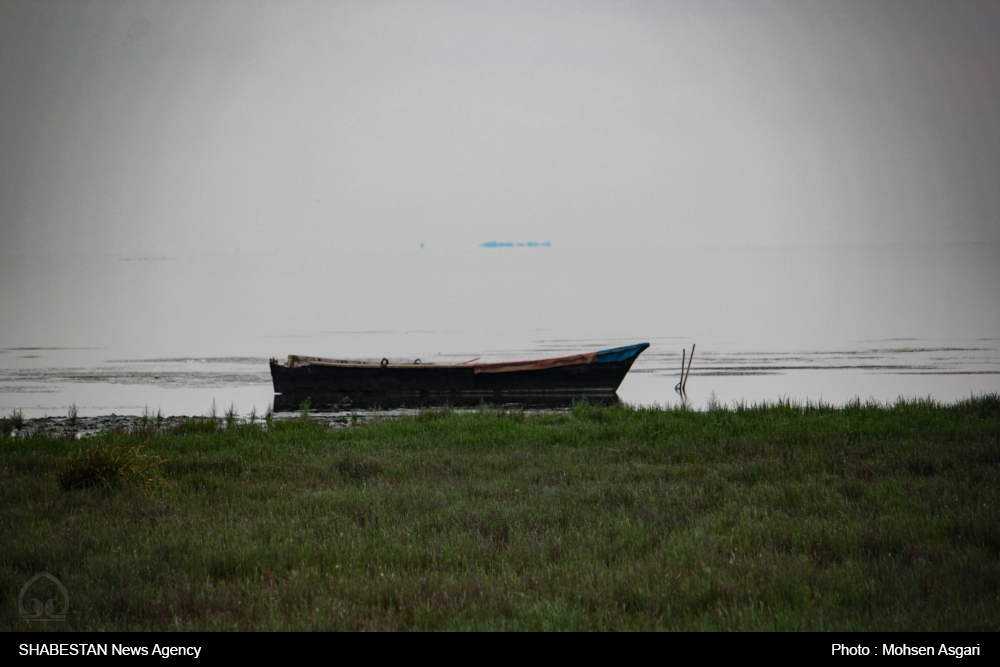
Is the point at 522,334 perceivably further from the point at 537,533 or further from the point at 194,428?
the point at 537,533

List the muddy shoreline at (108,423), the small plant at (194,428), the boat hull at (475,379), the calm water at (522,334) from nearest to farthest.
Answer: the small plant at (194,428), the muddy shoreline at (108,423), the boat hull at (475,379), the calm water at (522,334)

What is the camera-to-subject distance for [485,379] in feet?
99.9

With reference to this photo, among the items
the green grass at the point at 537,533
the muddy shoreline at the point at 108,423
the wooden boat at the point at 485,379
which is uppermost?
the wooden boat at the point at 485,379

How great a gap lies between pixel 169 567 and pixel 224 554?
1.61 feet

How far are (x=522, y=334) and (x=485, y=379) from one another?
1172 inches

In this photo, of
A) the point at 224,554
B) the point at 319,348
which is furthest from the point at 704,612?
the point at 319,348

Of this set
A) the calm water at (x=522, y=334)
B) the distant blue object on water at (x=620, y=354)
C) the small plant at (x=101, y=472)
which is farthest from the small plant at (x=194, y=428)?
the distant blue object on water at (x=620, y=354)

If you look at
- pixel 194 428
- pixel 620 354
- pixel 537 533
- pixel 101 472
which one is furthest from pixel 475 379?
pixel 537 533

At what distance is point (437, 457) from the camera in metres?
13.3

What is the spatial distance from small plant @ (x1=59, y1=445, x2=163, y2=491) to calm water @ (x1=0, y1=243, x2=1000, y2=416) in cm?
1788

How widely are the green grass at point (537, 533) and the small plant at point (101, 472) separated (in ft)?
0.59

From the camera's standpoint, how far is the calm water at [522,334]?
111 feet

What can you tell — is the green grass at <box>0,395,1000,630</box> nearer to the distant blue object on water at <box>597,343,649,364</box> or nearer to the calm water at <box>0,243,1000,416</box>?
the distant blue object on water at <box>597,343,649,364</box>

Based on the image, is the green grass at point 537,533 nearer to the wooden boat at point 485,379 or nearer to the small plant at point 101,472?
the small plant at point 101,472
